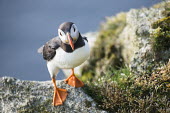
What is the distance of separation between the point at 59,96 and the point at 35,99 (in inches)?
16.9

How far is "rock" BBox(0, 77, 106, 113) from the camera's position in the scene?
461 cm

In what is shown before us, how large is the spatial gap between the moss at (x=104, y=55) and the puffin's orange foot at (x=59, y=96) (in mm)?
2943

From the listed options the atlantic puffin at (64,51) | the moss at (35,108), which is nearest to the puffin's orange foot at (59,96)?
the atlantic puffin at (64,51)

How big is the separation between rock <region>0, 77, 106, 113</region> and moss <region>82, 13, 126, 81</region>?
9.64 feet

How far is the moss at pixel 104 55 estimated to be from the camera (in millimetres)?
8312

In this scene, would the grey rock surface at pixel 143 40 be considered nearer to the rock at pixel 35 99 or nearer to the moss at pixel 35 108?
the rock at pixel 35 99

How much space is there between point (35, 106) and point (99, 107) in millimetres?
1129

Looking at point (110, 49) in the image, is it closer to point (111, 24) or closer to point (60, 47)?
point (111, 24)

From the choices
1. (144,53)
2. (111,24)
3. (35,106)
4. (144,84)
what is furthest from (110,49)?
(35,106)

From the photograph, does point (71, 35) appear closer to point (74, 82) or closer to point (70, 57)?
point (70, 57)

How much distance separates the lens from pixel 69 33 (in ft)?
13.4

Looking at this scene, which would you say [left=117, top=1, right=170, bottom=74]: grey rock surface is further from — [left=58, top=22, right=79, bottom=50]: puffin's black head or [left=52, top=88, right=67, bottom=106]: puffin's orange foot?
[left=58, top=22, right=79, bottom=50]: puffin's black head

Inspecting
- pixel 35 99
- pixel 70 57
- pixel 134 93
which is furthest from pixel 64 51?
pixel 134 93

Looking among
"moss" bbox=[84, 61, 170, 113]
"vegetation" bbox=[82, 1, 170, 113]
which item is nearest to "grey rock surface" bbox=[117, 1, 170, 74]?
"vegetation" bbox=[82, 1, 170, 113]
